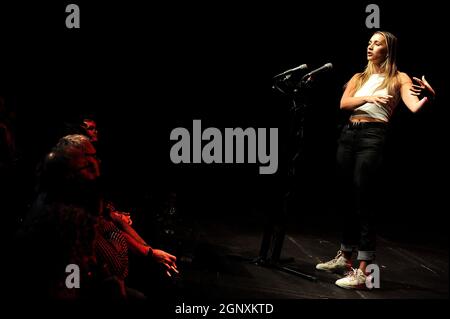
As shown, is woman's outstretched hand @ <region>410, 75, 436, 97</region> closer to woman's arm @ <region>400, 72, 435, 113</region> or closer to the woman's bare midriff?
woman's arm @ <region>400, 72, 435, 113</region>

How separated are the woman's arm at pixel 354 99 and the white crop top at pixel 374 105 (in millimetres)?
39

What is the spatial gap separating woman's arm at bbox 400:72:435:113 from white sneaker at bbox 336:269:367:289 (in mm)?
1076

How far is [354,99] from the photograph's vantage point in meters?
2.95

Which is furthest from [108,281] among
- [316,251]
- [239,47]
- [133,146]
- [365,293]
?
[239,47]

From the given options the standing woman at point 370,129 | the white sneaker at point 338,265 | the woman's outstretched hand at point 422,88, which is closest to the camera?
the woman's outstretched hand at point 422,88

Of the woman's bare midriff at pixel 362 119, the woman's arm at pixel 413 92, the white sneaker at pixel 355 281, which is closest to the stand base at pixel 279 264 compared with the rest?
the white sneaker at pixel 355 281

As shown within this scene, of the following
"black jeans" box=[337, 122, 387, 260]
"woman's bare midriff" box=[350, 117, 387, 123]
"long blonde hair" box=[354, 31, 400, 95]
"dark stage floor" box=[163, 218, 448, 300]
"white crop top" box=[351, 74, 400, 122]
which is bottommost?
"dark stage floor" box=[163, 218, 448, 300]

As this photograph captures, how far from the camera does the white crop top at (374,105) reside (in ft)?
9.43

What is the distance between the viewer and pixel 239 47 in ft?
17.1

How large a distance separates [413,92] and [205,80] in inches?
118

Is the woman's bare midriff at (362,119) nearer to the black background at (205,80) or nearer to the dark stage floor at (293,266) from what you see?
the black background at (205,80)

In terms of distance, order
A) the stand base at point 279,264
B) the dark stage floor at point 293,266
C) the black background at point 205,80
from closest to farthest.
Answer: the dark stage floor at point 293,266 < the stand base at point 279,264 < the black background at point 205,80

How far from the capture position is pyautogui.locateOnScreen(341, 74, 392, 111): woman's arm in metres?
2.80

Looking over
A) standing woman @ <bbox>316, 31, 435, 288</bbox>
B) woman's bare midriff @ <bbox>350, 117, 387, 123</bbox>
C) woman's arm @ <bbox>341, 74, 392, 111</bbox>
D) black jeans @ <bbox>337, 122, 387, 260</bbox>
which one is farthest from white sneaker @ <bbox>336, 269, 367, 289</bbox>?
woman's arm @ <bbox>341, 74, 392, 111</bbox>
